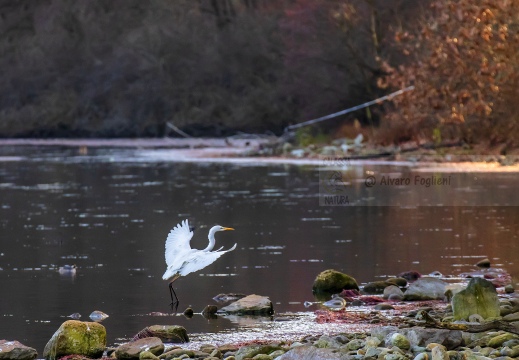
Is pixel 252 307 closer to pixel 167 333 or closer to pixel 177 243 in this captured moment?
pixel 177 243

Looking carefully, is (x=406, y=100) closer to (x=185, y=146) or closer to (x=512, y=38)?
(x=512, y=38)

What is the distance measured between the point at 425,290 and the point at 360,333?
245 centimetres

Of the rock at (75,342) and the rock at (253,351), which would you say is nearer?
the rock at (253,351)

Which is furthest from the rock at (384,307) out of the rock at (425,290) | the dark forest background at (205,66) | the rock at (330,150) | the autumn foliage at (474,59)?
the rock at (330,150)

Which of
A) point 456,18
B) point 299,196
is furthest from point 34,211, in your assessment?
point 456,18

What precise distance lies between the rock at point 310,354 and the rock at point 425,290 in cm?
389

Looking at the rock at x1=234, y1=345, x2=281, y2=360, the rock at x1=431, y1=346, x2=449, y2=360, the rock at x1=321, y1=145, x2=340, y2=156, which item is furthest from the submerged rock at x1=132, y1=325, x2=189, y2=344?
the rock at x1=321, y1=145, x2=340, y2=156

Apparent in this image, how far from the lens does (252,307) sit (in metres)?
13.5

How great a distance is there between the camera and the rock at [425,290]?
14.0m

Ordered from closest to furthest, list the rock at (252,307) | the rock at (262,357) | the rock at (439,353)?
the rock at (439,353), the rock at (262,357), the rock at (252,307)

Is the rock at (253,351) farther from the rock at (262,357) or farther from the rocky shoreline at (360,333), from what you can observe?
the rock at (262,357)

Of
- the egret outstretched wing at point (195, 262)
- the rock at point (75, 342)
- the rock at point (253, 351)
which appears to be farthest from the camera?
the egret outstretched wing at point (195, 262)

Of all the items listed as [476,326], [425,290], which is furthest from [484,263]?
[476,326]

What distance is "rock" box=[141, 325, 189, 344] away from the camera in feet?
39.1
